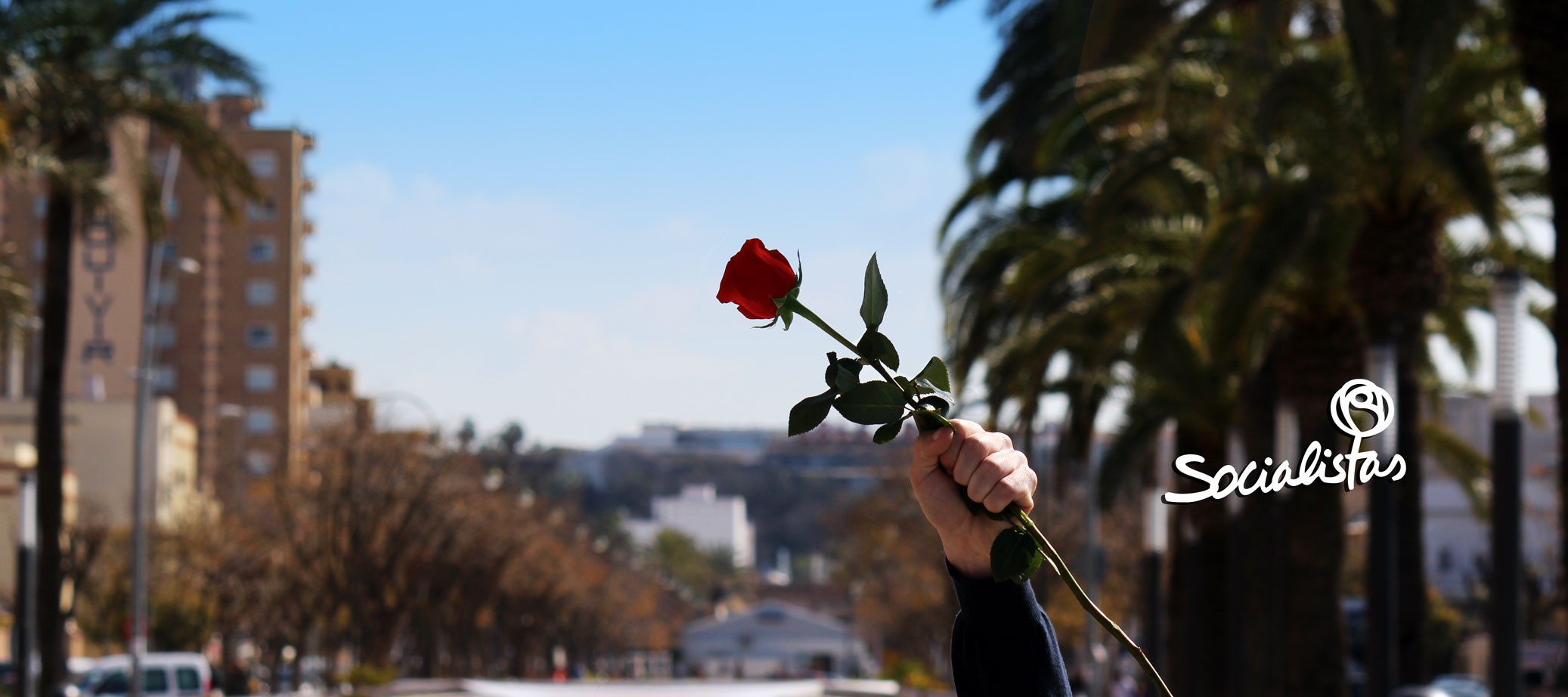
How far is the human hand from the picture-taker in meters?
1.80

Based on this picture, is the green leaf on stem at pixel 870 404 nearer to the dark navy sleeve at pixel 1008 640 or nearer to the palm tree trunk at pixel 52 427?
the dark navy sleeve at pixel 1008 640

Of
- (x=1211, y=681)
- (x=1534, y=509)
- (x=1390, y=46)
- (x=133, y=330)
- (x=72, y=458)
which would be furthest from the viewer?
(x=133, y=330)

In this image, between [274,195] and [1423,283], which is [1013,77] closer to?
[1423,283]

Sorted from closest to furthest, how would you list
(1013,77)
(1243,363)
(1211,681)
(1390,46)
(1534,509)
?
(1390,46)
(1243,363)
(1013,77)
(1211,681)
(1534,509)

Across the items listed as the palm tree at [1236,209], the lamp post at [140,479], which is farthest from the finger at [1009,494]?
the lamp post at [140,479]

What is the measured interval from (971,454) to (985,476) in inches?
1.0

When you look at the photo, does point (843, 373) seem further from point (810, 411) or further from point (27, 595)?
point (27, 595)

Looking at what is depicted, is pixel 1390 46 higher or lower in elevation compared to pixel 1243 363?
higher

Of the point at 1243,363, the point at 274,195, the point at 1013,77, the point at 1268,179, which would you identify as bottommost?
the point at 1243,363

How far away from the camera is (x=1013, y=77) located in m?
22.2

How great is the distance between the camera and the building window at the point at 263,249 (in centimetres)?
11225

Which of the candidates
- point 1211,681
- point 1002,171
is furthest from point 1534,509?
point 1002,171

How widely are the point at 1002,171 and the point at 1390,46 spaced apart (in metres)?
12.4

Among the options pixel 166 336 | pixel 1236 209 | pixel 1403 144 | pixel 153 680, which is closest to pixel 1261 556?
pixel 1236 209
